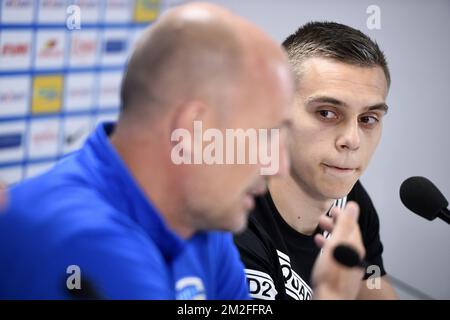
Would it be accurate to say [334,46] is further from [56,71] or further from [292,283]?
[56,71]

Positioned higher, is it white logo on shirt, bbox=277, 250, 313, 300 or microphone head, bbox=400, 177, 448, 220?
microphone head, bbox=400, 177, 448, 220

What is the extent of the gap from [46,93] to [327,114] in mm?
656

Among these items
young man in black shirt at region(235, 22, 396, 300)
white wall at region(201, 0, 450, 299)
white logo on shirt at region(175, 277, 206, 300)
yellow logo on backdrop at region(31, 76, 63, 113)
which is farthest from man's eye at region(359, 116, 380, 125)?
yellow logo on backdrop at region(31, 76, 63, 113)

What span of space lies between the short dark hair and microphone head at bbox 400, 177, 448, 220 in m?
0.28

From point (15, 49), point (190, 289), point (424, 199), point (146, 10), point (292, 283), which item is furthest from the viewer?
point (146, 10)

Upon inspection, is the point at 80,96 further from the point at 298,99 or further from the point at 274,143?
the point at 274,143

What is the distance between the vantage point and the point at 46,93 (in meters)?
1.43

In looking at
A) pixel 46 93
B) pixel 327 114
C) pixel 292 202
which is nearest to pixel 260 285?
pixel 292 202

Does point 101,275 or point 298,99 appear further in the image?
point 298,99

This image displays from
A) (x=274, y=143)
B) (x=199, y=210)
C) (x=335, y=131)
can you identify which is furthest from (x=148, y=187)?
(x=335, y=131)

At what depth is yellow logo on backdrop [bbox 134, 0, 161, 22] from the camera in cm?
151

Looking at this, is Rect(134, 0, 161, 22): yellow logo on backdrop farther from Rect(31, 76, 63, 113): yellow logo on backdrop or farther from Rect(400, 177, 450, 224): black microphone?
Rect(400, 177, 450, 224): black microphone
